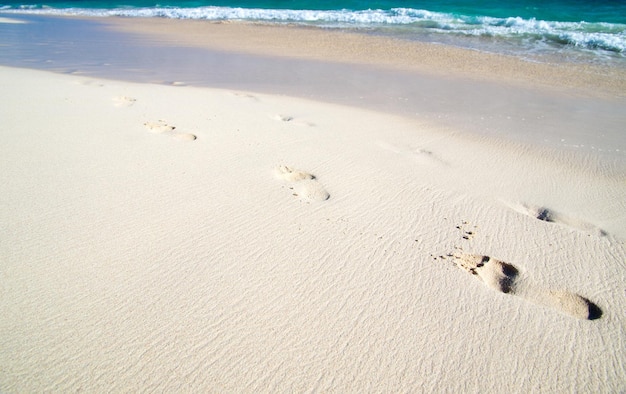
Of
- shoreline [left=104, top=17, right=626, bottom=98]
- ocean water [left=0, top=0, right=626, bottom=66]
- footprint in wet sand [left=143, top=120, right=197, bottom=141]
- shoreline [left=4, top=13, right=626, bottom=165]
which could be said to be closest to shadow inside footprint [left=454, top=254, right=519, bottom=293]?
shoreline [left=4, top=13, right=626, bottom=165]

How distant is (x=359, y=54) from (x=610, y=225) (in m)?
6.13

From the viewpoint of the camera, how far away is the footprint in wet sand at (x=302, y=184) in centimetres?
241

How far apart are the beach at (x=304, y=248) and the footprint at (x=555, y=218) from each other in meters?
0.02

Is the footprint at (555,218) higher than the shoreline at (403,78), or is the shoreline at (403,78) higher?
the shoreline at (403,78)

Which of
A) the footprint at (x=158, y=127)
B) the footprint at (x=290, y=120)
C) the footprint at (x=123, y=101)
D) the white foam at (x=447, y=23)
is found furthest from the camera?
the white foam at (x=447, y=23)

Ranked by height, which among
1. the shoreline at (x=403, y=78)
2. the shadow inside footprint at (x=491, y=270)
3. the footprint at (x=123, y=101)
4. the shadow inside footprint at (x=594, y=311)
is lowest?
the shadow inside footprint at (x=594, y=311)

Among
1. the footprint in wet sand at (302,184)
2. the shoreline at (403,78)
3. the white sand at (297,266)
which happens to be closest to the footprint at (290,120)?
the white sand at (297,266)

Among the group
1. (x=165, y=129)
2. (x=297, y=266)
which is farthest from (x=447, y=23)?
(x=297, y=266)

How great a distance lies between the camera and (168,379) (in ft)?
4.26

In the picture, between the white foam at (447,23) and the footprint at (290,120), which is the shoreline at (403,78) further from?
the white foam at (447,23)

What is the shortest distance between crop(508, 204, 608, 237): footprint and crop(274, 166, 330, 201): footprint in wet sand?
4.06 ft

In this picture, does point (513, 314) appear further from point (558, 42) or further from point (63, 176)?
point (558, 42)

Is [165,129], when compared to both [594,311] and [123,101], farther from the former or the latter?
[594,311]

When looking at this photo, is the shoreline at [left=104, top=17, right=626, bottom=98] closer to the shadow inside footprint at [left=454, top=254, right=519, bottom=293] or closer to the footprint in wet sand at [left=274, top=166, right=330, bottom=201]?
the footprint in wet sand at [left=274, top=166, right=330, bottom=201]
